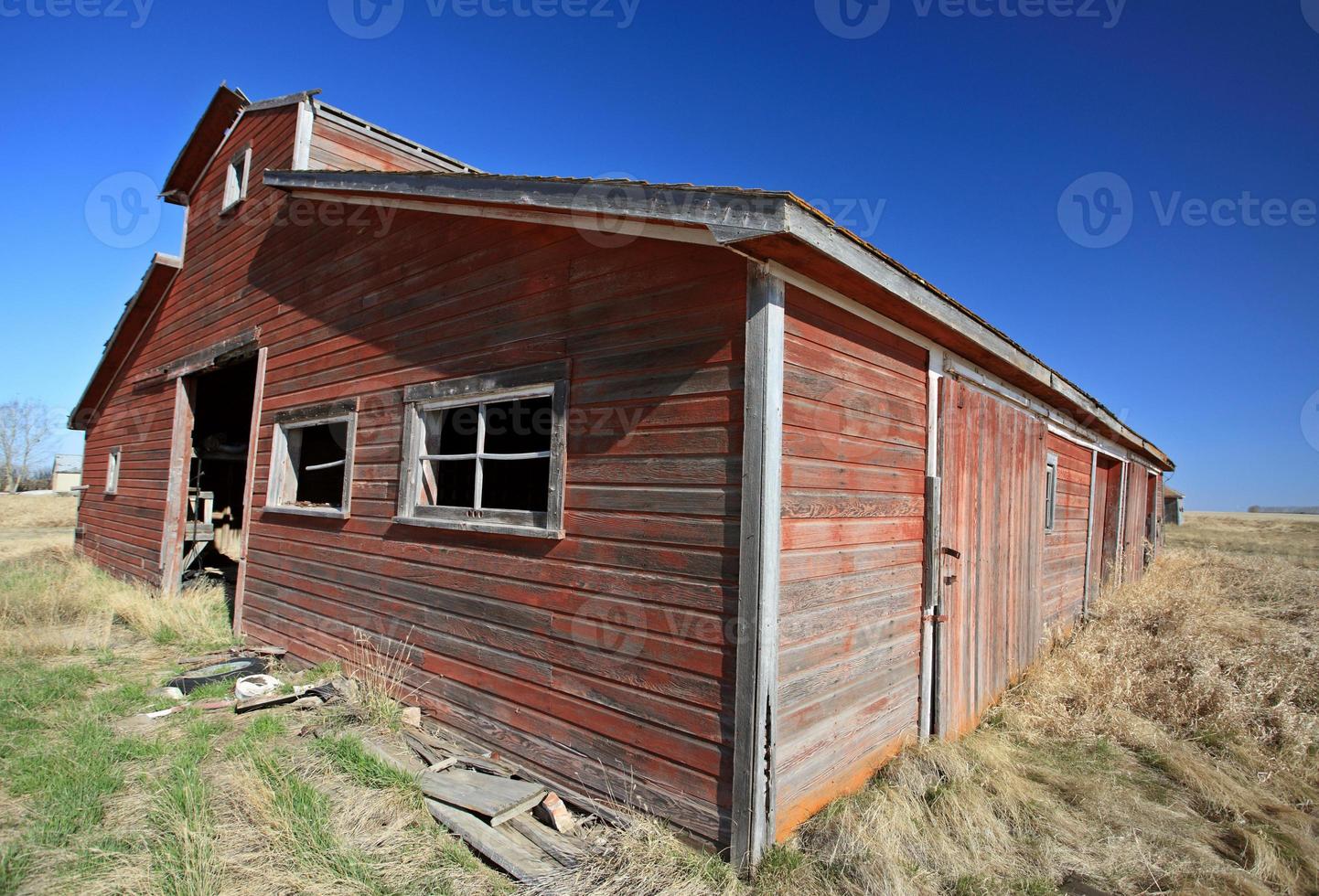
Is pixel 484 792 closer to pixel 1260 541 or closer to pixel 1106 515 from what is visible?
pixel 1106 515

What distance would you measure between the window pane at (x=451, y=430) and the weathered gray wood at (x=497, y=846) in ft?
8.90

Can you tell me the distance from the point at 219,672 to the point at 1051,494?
904 centimetres

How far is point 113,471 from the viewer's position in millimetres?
12523

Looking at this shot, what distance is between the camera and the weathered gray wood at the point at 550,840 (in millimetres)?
3434

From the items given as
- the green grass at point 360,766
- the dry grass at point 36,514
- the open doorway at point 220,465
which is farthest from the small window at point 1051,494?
the dry grass at point 36,514

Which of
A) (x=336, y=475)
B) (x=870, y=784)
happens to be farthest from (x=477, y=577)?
(x=336, y=475)

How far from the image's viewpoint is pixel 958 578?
202 inches

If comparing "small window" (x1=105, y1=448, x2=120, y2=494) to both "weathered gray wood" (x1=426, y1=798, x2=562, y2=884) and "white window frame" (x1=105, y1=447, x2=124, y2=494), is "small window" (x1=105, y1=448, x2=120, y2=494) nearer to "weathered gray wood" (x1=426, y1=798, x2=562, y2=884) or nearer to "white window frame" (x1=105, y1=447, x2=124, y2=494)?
"white window frame" (x1=105, y1=447, x2=124, y2=494)

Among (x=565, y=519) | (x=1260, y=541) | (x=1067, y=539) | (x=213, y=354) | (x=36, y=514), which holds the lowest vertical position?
(x=36, y=514)

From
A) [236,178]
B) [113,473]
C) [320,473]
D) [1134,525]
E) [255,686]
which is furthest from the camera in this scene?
[1134,525]

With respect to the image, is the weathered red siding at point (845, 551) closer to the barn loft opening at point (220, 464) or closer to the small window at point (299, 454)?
the small window at point (299, 454)

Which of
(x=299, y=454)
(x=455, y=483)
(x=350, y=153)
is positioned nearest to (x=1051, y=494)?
(x=455, y=483)

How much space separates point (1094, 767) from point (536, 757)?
3781 mm

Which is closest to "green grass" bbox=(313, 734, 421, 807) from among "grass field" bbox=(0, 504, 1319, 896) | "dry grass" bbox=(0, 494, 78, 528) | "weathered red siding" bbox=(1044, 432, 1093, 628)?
"grass field" bbox=(0, 504, 1319, 896)
